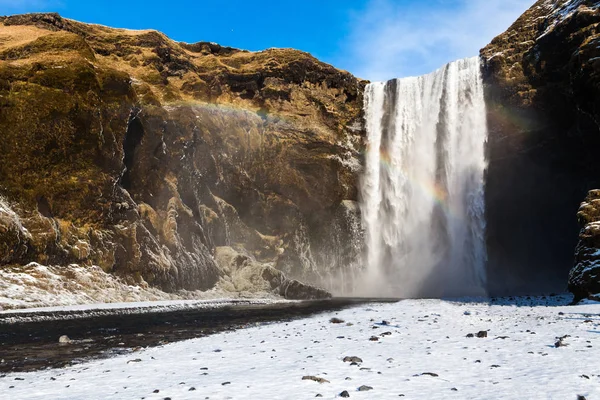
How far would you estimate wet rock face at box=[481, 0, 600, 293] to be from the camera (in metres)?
47.6

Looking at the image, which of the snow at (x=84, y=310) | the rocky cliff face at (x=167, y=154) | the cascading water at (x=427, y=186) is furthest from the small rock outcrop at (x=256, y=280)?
the cascading water at (x=427, y=186)

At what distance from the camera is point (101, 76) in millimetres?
45594

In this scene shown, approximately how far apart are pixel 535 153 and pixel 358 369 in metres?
48.8

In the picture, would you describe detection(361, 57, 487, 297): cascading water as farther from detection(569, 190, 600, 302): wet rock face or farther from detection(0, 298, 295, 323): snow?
detection(0, 298, 295, 323): snow

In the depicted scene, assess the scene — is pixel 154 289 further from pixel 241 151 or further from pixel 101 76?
pixel 241 151

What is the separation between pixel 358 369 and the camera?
9.55 meters

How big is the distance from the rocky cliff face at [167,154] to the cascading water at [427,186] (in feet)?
14.8

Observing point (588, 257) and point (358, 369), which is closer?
point (358, 369)

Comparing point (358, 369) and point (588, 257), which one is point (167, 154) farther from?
point (358, 369)

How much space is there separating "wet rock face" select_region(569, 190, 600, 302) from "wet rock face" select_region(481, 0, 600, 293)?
21.2 m

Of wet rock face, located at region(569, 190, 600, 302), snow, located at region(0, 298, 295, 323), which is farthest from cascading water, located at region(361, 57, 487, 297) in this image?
snow, located at region(0, 298, 295, 323)

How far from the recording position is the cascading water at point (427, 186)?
53.1m

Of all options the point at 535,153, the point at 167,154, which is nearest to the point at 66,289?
the point at 167,154

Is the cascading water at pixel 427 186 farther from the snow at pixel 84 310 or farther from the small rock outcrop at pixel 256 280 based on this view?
the snow at pixel 84 310
